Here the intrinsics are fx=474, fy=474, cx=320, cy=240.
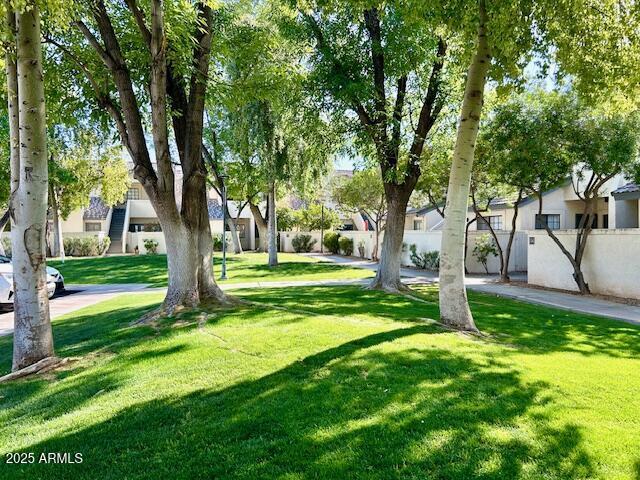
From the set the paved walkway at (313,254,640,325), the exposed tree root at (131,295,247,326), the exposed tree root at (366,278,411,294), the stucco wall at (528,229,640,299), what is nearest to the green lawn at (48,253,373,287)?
the paved walkway at (313,254,640,325)

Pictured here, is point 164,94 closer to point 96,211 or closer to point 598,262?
point 598,262

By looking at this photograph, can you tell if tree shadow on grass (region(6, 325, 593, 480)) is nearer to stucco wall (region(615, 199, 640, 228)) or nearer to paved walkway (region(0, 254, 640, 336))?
paved walkway (region(0, 254, 640, 336))

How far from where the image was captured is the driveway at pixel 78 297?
11219mm

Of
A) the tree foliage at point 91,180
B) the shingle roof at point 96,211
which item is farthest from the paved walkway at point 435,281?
the shingle roof at point 96,211

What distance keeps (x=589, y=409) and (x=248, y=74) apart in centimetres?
868

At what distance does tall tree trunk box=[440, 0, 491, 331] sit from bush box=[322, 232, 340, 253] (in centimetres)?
2663

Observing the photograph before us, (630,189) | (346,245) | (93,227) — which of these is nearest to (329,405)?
(630,189)

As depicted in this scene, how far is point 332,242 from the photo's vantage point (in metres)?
34.5

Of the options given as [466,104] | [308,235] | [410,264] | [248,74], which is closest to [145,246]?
[308,235]

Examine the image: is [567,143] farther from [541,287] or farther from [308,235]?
[308,235]

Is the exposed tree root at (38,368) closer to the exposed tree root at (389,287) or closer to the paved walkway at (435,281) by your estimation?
the paved walkway at (435,281)

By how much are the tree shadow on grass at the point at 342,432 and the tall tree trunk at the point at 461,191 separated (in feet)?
7.26

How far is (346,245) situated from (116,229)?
58.6ft

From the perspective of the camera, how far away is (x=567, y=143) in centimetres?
1269
